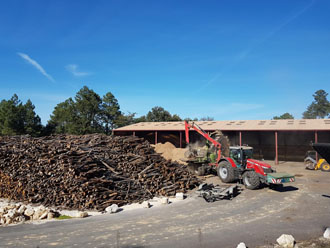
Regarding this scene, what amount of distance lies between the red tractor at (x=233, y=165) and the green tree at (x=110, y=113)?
3169cm

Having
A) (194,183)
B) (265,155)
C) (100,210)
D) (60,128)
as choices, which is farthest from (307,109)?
(100,210)

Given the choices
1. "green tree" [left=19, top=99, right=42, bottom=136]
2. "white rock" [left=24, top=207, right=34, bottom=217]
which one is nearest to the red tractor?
"white rock" [left=24, top=207, right=34, bottom=217]

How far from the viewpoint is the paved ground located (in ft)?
22.1

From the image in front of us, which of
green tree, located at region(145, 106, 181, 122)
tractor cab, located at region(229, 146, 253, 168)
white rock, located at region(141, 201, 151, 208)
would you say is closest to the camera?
white rock, located at region(141, 201, 151, 208)

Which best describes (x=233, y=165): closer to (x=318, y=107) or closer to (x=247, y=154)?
(x=247, y=154)

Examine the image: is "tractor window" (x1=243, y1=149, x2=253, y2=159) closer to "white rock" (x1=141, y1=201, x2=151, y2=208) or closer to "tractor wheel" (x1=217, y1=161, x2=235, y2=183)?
"tractor wheel" (x1=217, y1=161, x2=235, y2=183)

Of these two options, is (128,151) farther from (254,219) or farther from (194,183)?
(254,219)

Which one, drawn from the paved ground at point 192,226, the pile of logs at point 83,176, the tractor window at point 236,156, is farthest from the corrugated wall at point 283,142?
the paved ground at point 192,226

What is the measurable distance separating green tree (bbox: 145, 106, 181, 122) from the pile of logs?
41191 mm

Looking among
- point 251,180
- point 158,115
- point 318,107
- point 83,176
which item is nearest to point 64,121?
point 158,115

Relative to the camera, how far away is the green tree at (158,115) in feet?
183

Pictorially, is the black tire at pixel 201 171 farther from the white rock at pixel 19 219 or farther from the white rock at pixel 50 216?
the white rock at pixel 19 219

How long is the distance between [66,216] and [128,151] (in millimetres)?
5997

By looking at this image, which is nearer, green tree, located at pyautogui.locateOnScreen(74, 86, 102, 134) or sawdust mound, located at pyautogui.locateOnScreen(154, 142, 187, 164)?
sawdust mound, located at pyautogui.locateOnScreen(154, 142, 187, 164)
